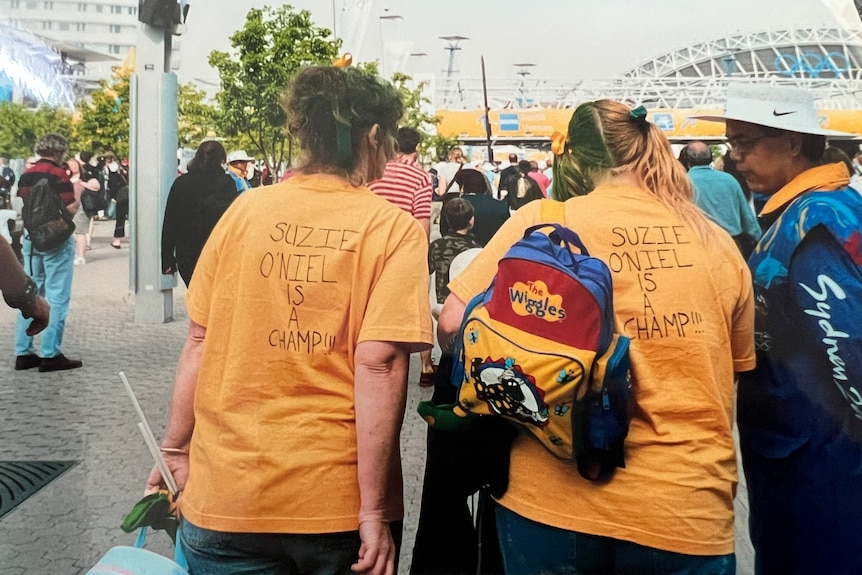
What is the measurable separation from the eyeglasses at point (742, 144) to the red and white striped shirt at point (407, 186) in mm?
673

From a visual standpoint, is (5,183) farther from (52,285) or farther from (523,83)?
(523,83)

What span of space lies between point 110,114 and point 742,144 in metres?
1.59

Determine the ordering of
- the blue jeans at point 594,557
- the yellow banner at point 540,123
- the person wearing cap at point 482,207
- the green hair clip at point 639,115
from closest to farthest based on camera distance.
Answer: the blue jeans at point 594,557, the green hair clip at point 639,115, the yellow banner at point 540,123, the person wearing cap at point 482,207

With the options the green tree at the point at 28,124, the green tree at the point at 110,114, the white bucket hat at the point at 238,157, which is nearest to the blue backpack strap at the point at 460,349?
the white bucket hat at the point at 238,157

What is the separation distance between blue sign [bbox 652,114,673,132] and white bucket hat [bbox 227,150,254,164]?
868 millimetres

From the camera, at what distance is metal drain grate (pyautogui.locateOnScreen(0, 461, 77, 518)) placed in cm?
295

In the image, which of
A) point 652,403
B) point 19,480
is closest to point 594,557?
point 652,403

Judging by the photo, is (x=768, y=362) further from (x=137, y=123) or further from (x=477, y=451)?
(x=137, y=123)

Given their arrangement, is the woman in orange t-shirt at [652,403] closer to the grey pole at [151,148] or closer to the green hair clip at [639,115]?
the green hair clip at [639,115]

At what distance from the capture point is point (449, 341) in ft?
6.07

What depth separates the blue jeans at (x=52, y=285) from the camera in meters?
2.64

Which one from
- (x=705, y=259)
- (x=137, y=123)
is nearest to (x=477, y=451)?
(x=705, y=259)

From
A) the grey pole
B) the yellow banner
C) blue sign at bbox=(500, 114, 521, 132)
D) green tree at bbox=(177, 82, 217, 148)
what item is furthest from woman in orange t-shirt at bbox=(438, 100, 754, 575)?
the grey pole

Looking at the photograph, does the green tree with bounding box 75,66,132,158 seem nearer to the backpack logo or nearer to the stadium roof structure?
the stadium roof structure
